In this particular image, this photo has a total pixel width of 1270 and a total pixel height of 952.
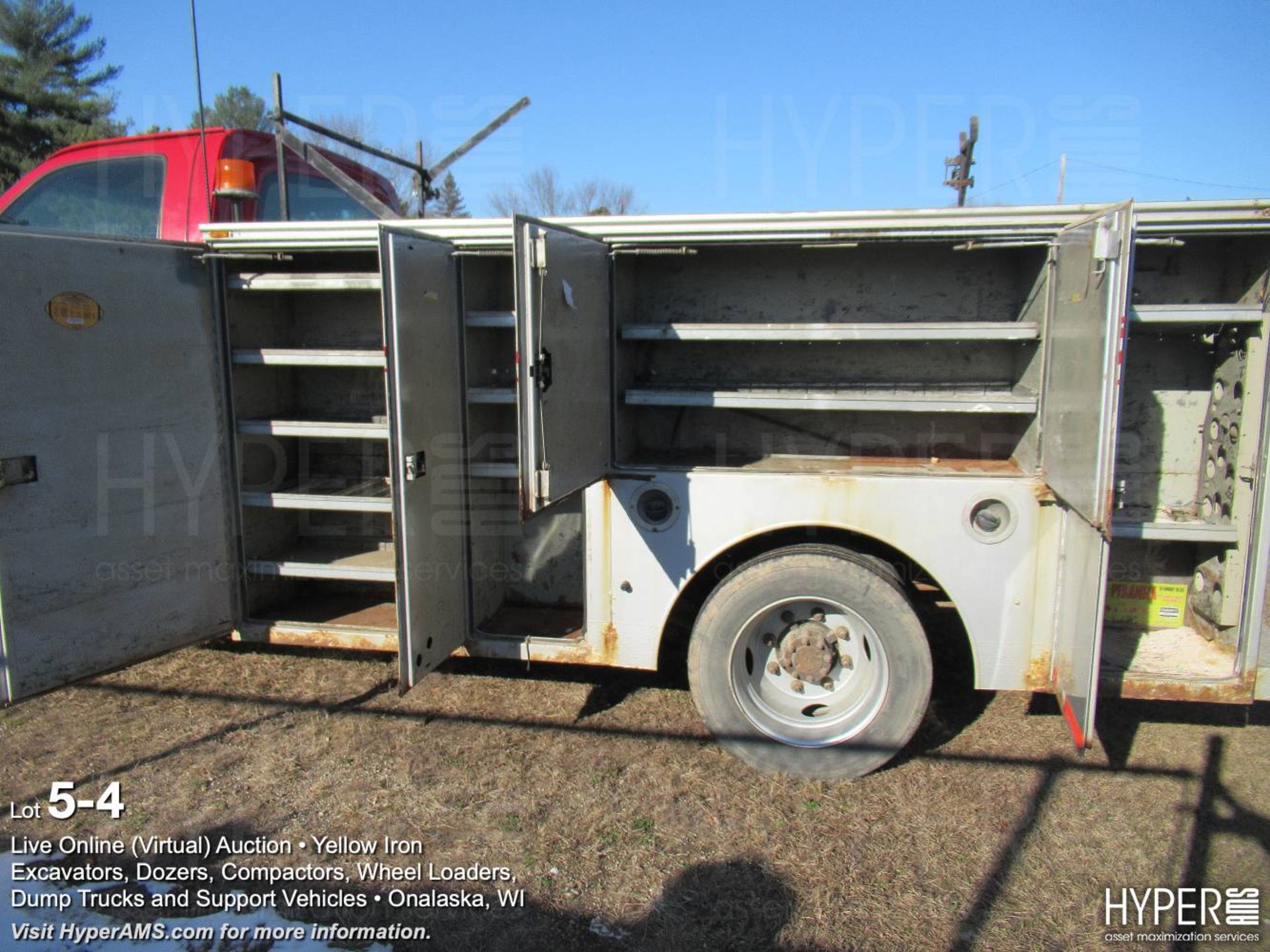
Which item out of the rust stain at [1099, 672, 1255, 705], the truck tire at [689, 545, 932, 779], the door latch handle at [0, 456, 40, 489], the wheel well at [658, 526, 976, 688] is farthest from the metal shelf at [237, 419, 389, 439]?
the rust stain at [1099, 672, 1255, 705]

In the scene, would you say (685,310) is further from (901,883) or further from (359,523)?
(901,883)

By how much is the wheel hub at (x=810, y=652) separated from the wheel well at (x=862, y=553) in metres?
0.38

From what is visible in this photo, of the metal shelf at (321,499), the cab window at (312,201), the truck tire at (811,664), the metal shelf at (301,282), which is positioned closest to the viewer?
the truck tire at (811,664)

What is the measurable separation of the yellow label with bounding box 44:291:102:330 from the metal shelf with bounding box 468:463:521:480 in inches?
66.3

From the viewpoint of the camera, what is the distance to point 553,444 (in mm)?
3371

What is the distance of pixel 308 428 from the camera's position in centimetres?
436

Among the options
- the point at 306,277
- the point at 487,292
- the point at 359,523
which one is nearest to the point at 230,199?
the point at 306,277

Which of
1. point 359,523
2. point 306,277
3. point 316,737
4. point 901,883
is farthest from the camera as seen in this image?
point 359,523

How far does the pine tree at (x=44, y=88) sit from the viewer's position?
2127 centimetres

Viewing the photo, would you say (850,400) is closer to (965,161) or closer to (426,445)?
(426,445)

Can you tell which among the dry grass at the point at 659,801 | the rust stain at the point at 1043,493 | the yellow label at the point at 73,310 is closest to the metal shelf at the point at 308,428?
the yellow label at the point at 73,310

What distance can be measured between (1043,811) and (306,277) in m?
4.00

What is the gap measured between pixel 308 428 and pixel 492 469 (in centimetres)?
101

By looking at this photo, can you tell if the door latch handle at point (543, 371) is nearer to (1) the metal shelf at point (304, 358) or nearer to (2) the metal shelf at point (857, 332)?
(2) the metal shelf at point (857, 332)
